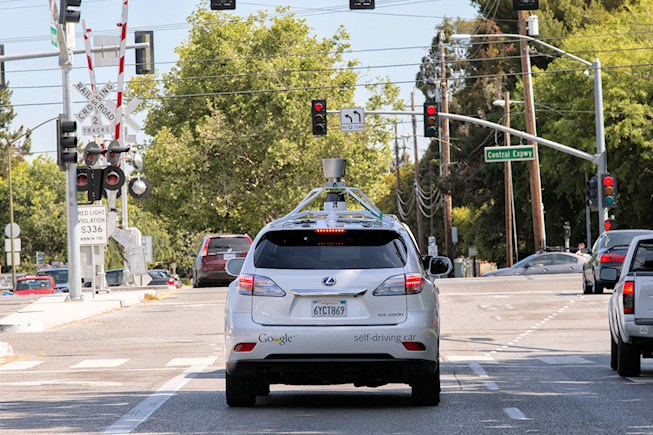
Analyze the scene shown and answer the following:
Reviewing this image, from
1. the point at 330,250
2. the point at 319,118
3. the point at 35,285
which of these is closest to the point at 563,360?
the point at 330,250

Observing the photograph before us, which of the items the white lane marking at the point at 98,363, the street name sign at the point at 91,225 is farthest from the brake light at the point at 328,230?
the street name sign at the point at 91,225

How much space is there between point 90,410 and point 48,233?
7474cm

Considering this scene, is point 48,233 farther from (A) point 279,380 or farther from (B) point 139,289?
(A) point 279,380

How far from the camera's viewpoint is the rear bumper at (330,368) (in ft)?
31.1

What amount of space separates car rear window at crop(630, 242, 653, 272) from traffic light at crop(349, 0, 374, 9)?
11.1 meters

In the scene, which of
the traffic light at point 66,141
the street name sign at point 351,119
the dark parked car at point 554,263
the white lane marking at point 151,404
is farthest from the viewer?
the dark parked car at point 554,263

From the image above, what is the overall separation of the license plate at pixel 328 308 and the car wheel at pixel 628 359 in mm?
4285

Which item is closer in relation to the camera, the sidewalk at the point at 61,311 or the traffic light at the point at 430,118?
the sidewalk at the point at 61,311

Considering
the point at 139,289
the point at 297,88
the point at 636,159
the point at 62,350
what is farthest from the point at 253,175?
the point at 62,350

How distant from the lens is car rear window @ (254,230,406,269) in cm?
972

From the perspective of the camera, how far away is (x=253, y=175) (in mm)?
62812

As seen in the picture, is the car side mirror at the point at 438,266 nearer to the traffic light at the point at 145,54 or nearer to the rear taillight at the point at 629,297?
the rear taillight at the point at 629,297

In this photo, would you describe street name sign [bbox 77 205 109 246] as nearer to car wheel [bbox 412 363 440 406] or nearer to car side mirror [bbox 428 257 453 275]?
car side mirror [bbox 428 257 453 275]

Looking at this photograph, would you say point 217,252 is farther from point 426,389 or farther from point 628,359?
point 426,389
